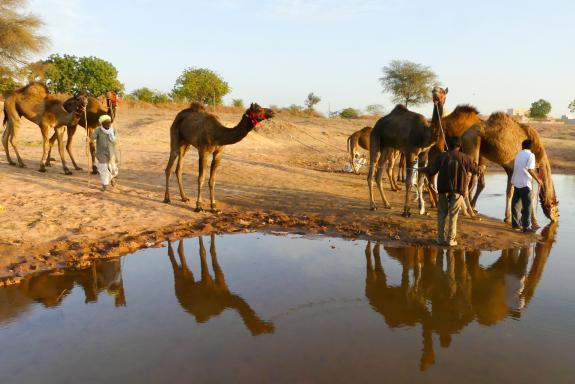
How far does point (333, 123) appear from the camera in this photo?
39.2m

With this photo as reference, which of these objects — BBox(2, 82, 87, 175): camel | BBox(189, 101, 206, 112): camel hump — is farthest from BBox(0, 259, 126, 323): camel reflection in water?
BBox(2, 82, 87, 175): camel

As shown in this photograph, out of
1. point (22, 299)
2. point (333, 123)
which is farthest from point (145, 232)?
point (333, 123)

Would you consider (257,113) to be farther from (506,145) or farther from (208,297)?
(506,145)

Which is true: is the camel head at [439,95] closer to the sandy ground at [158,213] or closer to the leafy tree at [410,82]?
the sandy ground at [158,213]

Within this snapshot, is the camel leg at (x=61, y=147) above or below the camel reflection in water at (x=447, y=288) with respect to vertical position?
above

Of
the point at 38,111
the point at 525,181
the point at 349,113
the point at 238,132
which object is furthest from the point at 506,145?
the point at 349,113

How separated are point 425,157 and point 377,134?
4.18 ft

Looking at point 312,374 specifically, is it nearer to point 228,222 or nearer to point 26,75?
point 228,222

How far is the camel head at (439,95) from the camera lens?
25.6ft

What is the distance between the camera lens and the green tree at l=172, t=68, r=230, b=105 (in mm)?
40250

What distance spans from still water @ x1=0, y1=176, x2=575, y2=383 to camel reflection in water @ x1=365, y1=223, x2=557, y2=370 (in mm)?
22

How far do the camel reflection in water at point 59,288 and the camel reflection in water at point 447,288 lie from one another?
3.31 metres

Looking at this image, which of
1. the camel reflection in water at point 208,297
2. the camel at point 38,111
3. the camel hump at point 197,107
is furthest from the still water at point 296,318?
the camel at point 38,111

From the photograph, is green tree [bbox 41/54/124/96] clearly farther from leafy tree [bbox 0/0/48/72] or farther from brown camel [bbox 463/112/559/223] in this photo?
brown camel [bbox 463/112/559/223]
